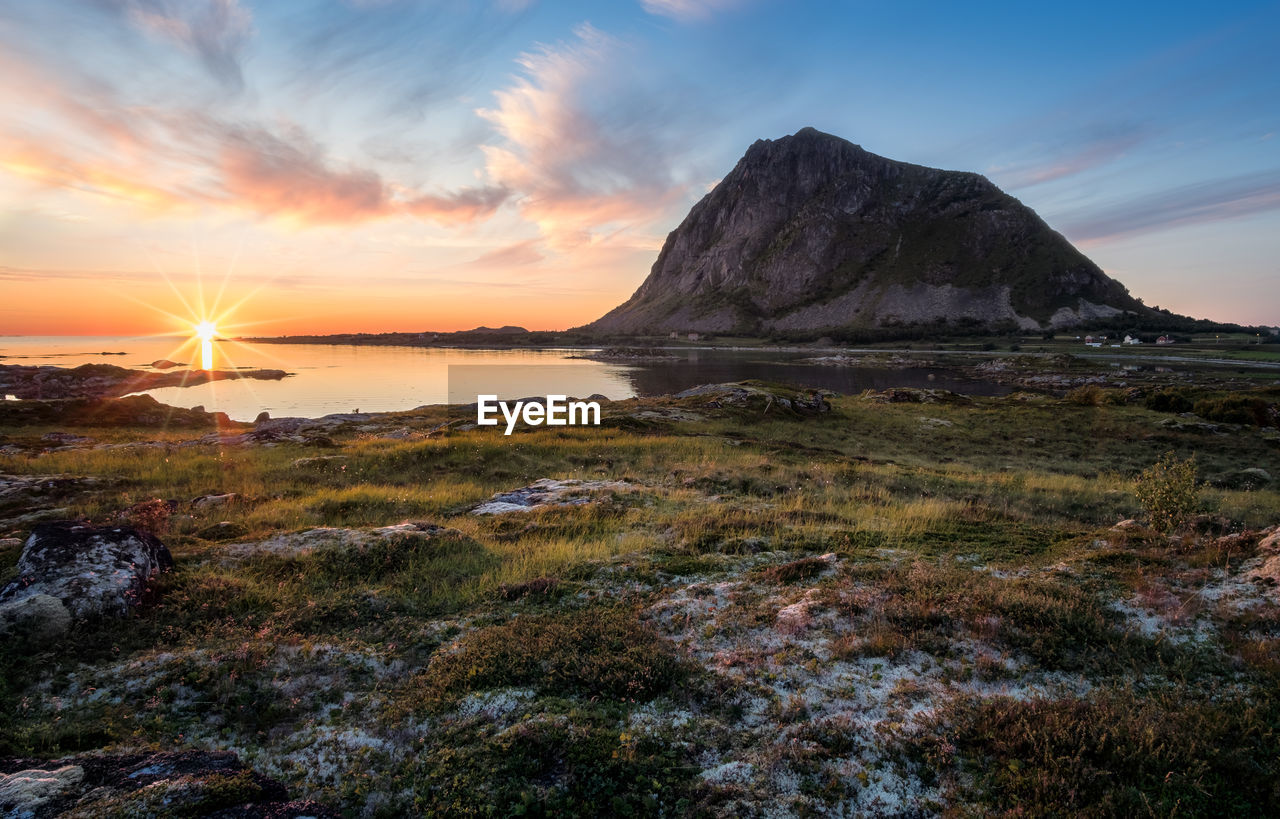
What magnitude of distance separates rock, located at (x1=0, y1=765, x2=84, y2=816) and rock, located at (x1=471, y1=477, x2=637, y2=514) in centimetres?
1081

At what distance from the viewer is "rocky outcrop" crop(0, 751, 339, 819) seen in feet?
13.1

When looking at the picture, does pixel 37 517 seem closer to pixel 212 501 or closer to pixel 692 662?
pixel 212 501

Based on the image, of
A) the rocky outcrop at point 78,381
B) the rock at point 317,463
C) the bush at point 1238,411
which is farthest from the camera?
the rocky outcrop at point 78,381

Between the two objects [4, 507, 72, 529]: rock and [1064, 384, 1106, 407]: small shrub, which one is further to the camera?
[1064, 384, 1106, 407]: small shrub

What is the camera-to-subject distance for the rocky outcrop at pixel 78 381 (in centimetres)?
6712

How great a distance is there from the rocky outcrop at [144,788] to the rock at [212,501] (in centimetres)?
A: 1207

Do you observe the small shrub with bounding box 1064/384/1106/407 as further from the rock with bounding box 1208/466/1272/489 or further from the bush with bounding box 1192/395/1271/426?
the rock with bounding box 1208/466/1272/489

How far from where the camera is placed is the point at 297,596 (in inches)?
354

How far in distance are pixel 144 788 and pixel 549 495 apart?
12.7 metres

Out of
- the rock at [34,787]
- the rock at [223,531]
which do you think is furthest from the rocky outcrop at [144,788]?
the rock at [223,531]

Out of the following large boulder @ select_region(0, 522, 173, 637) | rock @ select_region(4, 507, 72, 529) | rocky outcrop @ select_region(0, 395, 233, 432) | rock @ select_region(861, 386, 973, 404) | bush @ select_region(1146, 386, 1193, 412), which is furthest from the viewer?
rock @ select_region(861, 386, 973, 404)

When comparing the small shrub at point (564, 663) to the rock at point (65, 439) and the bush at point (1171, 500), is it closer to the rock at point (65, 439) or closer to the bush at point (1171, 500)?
the bush at point (1171, 500)

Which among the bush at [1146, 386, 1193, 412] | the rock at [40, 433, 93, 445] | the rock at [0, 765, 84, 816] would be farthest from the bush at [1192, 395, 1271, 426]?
the rock at [40, 433, 93, 445]

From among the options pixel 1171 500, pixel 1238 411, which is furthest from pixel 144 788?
pixel 1238 411
